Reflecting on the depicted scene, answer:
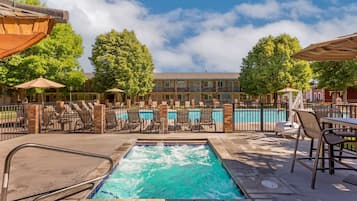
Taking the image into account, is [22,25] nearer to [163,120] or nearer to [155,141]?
[155,141]

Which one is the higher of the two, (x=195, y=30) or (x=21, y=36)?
(x=195, y=30)

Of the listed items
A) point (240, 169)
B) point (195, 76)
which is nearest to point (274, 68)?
point (195, 76)

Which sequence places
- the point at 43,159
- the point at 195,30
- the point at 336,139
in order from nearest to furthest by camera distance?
the point at 336,139 → the point at 43,159 → the point at 195,30

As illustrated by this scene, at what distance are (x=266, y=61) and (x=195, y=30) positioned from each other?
13184mm

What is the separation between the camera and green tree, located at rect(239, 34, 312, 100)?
30.1 m

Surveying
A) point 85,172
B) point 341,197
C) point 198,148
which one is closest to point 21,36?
point 85,172

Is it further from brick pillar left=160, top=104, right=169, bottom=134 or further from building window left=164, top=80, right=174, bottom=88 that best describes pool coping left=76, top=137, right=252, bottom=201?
building window left=164, top=80, right=174, bottom=88

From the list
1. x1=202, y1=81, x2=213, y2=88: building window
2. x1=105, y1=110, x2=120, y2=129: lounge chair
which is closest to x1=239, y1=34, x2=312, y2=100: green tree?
x1=202, y1=81, x2=213, y2=88: building window

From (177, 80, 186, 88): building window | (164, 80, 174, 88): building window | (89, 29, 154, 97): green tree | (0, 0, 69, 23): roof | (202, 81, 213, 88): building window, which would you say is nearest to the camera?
(0, 0, 69, 23): roof

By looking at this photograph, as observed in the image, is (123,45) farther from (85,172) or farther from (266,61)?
(85,172)

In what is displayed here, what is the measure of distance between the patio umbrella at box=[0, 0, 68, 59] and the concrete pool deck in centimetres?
241

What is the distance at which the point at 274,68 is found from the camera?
30.4 metres

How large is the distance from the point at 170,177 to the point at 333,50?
410 centimetres

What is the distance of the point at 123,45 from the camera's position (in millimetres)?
31172
